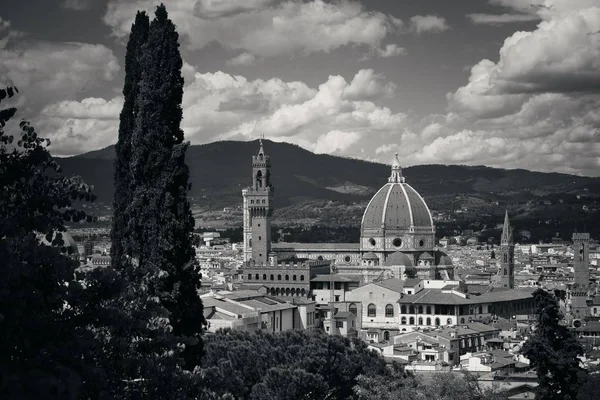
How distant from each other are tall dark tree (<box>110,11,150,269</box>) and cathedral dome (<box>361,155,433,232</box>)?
295ft

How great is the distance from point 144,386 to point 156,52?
→ 44.0 ft

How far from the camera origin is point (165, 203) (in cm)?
2661

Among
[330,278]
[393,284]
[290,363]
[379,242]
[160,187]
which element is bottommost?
[393,284]

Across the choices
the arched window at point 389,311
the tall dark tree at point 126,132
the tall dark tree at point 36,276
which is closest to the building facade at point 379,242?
the arched window at point 389,311

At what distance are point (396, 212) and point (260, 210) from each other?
14.7m

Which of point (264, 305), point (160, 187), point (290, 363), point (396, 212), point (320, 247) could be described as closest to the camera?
point (160, 187)

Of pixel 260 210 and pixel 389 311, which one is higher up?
pixel 260 210

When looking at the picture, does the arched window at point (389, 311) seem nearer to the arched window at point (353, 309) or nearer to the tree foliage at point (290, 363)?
the arched window at point (353, 309)

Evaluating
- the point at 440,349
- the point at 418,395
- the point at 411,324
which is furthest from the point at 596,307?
the point at 418,395

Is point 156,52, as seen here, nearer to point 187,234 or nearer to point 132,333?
point 187,234

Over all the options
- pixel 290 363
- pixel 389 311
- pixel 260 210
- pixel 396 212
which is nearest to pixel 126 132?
pixel 290 363

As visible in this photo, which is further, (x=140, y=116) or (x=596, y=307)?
(x=596, y=307)

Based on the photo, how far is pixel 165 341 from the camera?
17.5m

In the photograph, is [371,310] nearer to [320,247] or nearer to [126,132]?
[320,247]
